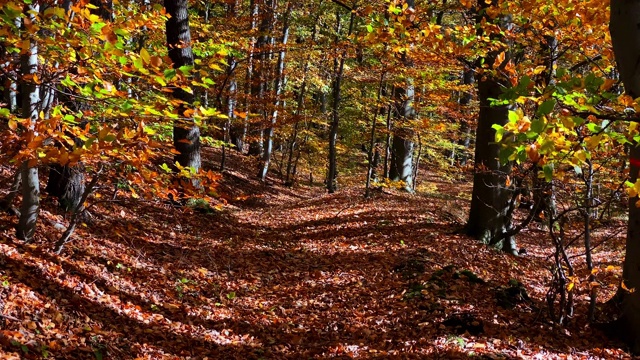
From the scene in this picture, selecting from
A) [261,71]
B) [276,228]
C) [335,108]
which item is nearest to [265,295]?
[276,228]

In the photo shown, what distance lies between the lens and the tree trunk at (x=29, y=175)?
167 inches

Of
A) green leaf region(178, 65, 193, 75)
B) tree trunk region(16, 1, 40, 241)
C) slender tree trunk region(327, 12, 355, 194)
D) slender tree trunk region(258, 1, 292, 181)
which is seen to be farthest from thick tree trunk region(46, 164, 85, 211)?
slender tree trunk region(258, 1, 292, 181)

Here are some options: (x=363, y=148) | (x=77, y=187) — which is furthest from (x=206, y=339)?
(x=363, y=148)

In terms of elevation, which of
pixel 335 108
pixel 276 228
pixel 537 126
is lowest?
pixel 276 228

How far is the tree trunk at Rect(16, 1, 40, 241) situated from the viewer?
14.0 feet

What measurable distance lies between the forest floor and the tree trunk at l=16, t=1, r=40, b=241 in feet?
0.61

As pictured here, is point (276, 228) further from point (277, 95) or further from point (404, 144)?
point (404, 144)

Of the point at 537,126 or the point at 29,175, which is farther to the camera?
the point at 29,175

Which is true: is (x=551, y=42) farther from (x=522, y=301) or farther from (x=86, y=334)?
(x=86, y=334)

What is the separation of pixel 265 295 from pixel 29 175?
128 inches

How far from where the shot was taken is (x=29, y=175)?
491 centimetres

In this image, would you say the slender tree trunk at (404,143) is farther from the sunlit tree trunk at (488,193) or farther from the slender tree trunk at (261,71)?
the sunlit tree trunk at (488,193)

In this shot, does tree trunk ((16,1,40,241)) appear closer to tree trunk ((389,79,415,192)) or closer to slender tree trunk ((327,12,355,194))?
slender tree trunk ((327,12,355,194))

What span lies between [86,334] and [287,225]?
676 cm
